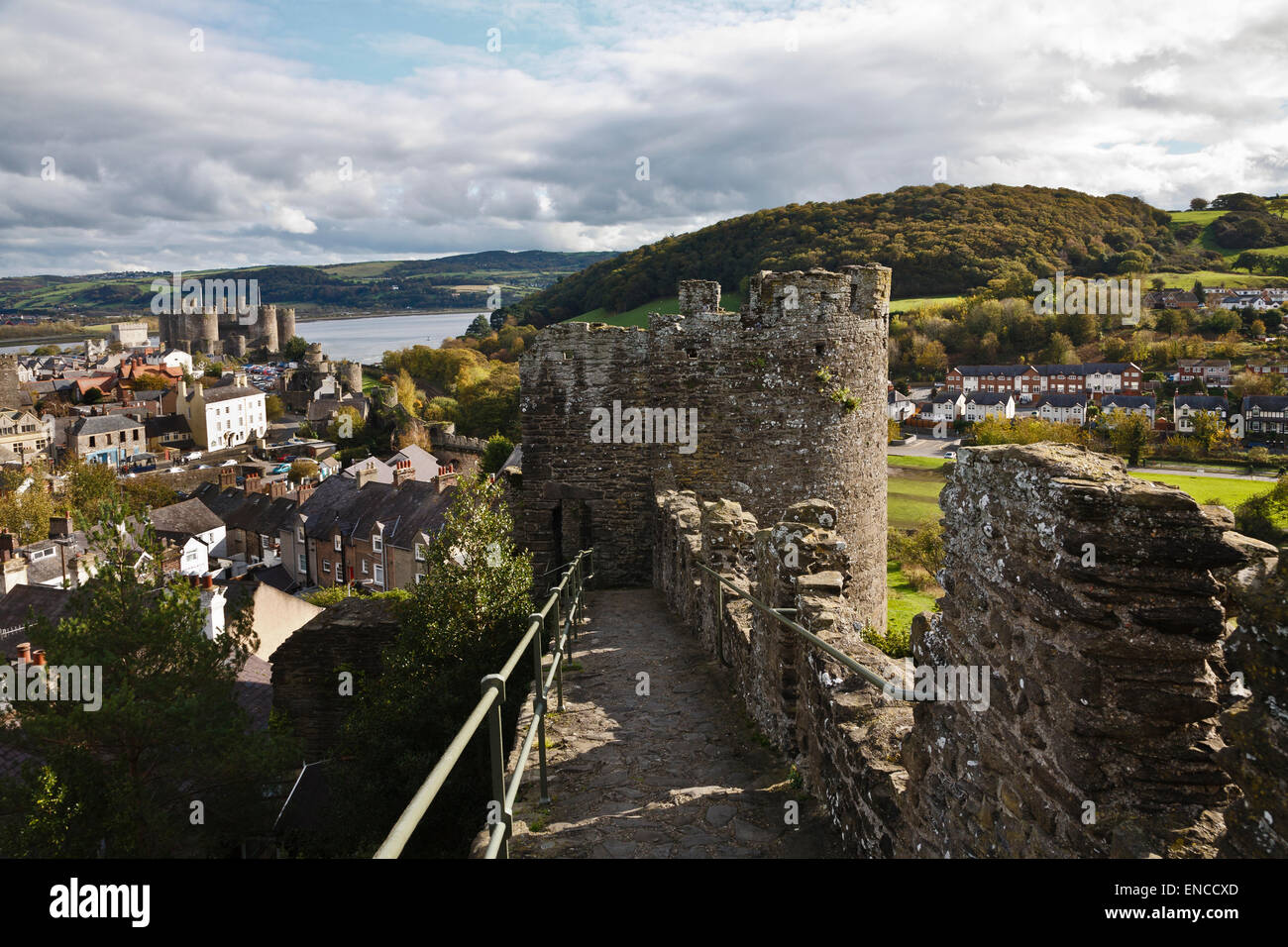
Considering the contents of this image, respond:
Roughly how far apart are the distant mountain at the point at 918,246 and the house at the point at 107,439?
42.1 metres

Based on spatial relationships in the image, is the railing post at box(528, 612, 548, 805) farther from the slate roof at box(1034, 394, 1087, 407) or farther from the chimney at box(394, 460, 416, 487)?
the slate roof at box(1034, 394, 1087, 407)

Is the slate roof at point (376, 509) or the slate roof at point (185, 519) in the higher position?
the slate roof at point (376, 509)

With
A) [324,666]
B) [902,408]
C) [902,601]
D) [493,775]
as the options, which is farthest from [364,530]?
[902,408]

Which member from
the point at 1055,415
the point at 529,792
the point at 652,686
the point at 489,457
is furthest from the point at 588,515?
the point at 1055,415

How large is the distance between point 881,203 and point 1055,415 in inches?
1892

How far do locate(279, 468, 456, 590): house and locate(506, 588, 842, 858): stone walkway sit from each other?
2987 cm

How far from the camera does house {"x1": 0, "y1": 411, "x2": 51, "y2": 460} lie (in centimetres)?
7362

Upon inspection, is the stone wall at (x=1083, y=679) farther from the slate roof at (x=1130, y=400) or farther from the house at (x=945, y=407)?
the house at (x=945, y=407)

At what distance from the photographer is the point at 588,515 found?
14023mm

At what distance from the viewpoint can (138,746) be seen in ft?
48.8

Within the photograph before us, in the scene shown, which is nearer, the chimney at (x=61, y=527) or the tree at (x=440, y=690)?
the tree at (x=440, y=690)

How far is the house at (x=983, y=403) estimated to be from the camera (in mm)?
59816

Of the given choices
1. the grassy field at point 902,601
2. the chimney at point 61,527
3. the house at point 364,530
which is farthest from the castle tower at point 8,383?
the grassy field at point 902,601
